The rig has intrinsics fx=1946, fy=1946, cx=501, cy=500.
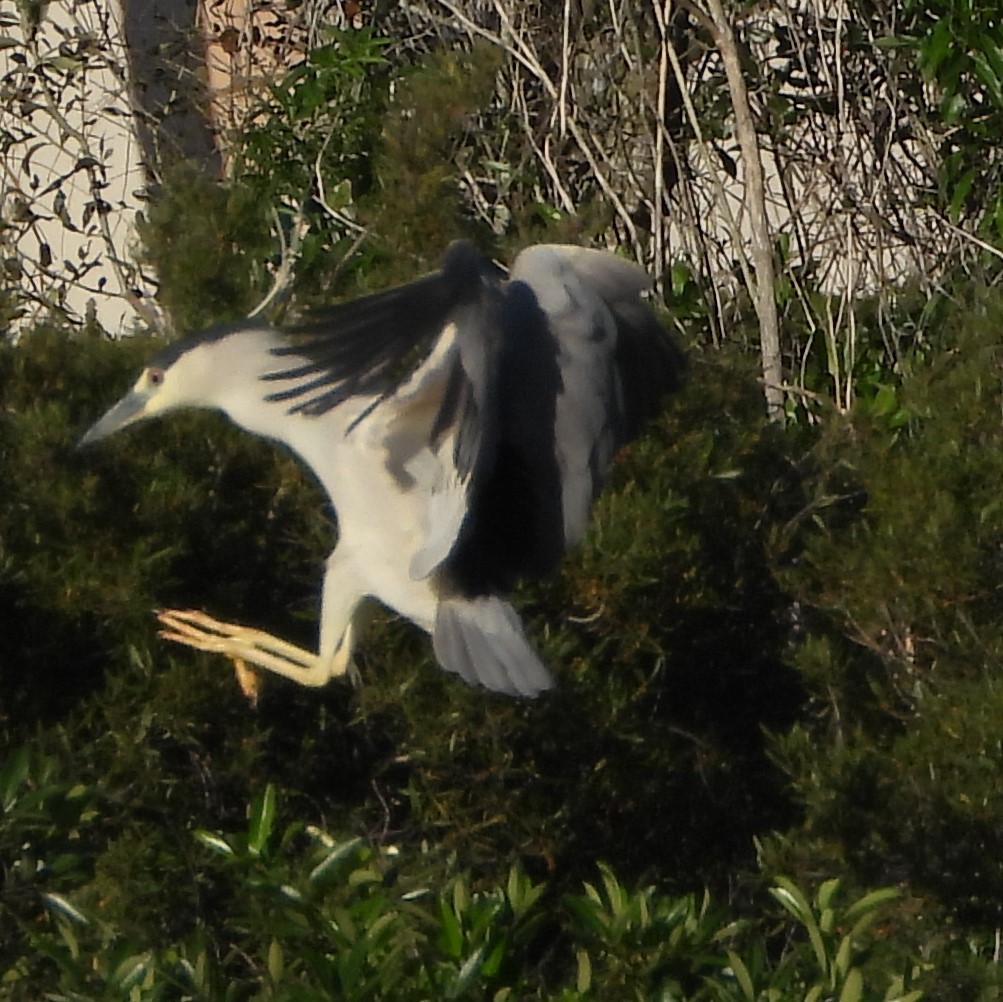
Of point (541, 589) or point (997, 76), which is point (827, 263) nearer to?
point (997, 76)

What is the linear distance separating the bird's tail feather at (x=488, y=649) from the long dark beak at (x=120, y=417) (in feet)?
1.90

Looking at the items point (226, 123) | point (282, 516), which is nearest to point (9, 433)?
point (282, 516)

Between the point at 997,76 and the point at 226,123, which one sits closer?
the point at 997,76

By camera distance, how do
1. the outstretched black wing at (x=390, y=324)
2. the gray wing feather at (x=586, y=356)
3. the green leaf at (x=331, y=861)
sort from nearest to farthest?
the green leaf at (x=331, y=861)
the outstretched black wing at (x=390, y=324)
the gray wing feather at (x=586, y=356)

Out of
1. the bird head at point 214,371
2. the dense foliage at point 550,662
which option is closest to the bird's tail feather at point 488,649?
the dense foliage at point 550,662

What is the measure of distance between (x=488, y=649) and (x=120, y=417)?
0.72 meters

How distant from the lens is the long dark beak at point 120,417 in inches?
123

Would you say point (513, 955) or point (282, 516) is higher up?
point (282, 516)

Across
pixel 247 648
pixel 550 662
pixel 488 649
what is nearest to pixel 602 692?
pixel 550 662

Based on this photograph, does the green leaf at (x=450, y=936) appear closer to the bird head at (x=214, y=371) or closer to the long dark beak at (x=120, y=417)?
the bird head at (x=214, y=371)

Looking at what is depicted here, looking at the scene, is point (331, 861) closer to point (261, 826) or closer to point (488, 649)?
point (261, 826)

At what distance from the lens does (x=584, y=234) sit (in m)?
4.29

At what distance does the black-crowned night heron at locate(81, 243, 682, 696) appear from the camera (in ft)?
9.19

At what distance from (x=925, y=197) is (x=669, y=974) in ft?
11.3
